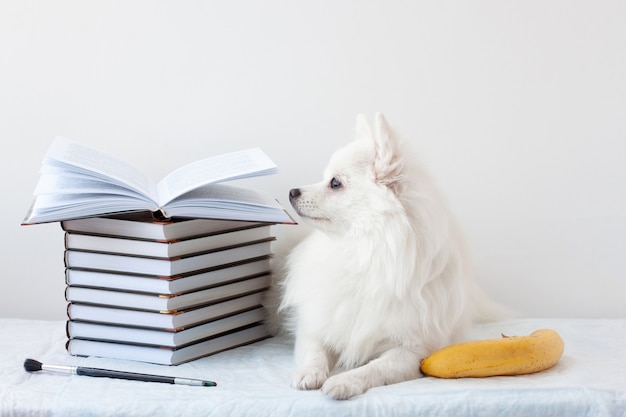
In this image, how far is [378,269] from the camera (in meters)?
1.77

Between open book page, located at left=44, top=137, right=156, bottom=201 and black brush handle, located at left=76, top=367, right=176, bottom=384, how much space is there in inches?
17.2

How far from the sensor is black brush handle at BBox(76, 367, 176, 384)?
167 centimetres

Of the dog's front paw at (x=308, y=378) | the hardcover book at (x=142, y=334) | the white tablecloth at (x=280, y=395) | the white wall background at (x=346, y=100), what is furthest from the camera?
the white wall background at (x=346, y=100)

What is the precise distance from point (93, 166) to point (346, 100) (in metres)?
0.93

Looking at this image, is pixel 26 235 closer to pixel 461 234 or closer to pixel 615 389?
pixel 461 234

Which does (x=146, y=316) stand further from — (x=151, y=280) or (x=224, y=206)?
(x=224, y=206)

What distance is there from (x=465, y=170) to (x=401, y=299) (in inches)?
30.2

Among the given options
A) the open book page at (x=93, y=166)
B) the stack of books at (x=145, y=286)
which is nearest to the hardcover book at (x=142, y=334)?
the stack of books at (x=145, y=286)

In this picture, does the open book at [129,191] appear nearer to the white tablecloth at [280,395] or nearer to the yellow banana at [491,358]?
the white tablecloth at [280,395]

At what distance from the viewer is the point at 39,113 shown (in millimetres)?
2289

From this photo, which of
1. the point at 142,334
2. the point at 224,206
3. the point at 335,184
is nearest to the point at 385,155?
the point at 335,184

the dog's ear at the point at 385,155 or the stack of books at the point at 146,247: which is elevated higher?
the dog's ear at the point at 385,155

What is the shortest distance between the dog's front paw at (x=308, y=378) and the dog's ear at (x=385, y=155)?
0.50m

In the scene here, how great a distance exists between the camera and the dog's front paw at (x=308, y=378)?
1634mm
